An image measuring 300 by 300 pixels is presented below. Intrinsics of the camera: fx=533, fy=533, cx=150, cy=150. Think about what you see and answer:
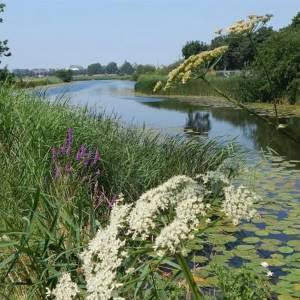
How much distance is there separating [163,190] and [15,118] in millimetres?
4875

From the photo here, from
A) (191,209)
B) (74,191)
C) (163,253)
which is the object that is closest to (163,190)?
(191,209)

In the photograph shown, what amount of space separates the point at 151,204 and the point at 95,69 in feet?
558

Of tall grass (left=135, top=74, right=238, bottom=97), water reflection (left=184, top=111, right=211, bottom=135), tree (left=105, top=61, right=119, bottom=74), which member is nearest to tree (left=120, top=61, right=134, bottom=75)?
tree (left=105, top=61, right=119, bottom=74)

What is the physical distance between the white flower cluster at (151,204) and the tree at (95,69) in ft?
549

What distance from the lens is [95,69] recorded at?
169250mm

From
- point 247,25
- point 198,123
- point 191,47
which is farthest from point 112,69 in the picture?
point 247,25

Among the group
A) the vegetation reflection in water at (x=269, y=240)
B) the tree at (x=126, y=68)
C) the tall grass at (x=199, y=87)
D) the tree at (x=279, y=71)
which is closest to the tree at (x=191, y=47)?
the tall grass at (x=199, y=87)

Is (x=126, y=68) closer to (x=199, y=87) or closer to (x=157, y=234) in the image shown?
(x=199, y=87)

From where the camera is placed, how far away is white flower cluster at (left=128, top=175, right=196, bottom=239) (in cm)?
185

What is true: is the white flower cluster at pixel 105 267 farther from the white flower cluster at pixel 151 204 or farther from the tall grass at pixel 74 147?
the tall grass at pixel 74 147

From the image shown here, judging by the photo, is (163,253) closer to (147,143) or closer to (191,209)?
(191,209)

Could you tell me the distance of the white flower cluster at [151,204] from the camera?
1850 millimetres

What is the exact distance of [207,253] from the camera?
19.8 feet

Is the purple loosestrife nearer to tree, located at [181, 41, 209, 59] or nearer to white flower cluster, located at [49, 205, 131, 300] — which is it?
white flower cluster, located at [49, 205, 131, 300]
